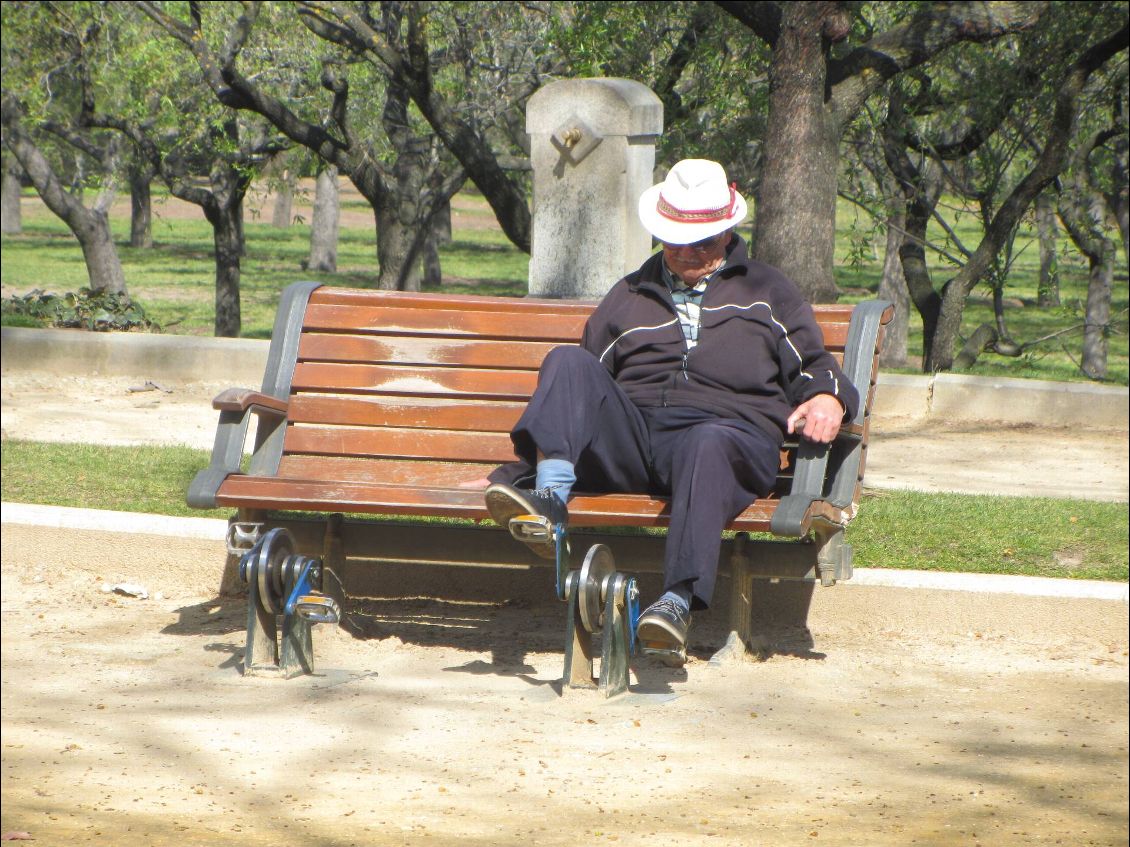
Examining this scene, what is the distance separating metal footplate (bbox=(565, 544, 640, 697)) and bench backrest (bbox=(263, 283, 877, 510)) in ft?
2.82

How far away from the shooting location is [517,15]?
14680 mm

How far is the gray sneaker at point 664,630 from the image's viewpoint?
12.9ft

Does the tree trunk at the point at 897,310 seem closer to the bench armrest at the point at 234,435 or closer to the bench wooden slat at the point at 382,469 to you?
the bench wooden slat at the point at 382,469

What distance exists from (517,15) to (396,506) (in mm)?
11194

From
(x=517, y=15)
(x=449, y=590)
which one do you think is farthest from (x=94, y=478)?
(x=517, y=15)

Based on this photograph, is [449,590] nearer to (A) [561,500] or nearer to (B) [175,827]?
(A) [561,500]

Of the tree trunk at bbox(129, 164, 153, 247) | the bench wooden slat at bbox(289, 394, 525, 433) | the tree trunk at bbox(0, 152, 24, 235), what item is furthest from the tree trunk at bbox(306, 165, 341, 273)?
the bench wooden slat at bbox(289, 394, 525, 433)

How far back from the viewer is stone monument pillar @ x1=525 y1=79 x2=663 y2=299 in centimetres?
697

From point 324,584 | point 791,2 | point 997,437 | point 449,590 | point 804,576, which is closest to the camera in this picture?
point 804,576

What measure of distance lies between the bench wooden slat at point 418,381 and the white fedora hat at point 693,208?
0.83 metres

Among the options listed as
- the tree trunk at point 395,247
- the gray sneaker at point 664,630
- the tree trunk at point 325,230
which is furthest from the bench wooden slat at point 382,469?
the tree trunk at point 325,230

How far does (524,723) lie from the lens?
13.4ft

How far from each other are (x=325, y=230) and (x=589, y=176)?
2277cm

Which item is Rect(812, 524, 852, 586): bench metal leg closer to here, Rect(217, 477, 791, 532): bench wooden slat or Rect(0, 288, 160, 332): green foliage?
Rect(217, 477, 791, 532): bench wooden slat
